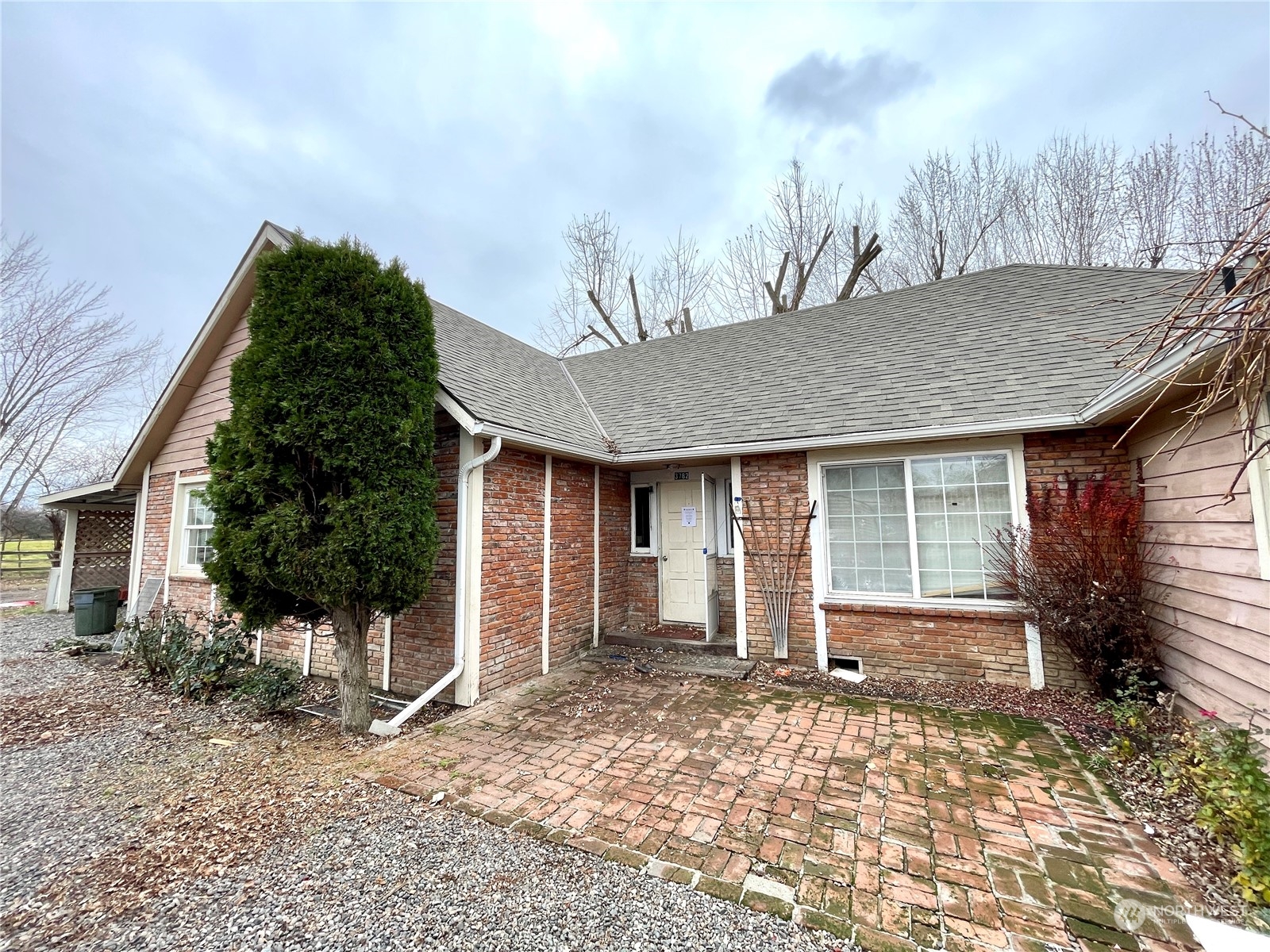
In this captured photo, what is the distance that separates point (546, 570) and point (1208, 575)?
240 inches

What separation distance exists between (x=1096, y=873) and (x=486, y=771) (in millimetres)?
3785

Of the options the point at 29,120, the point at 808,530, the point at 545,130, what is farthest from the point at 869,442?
the point at 29,120

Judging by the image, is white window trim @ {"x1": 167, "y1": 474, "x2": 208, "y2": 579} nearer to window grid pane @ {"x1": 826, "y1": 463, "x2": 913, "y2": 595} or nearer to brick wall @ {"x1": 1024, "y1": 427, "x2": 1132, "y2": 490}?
window grid pane @ {"x1": 826, "y1": 463, "x2": 913, "y2": 595}

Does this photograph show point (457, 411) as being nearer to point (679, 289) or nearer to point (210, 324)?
point (210, 324)

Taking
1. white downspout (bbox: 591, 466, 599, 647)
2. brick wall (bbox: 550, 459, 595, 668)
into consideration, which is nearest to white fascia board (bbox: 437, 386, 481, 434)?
brick wall (bbox: 550, 459, 595, 668)

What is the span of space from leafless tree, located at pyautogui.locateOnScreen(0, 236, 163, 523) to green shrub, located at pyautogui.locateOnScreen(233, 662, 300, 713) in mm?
16871

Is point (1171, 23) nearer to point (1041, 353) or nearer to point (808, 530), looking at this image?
point (1041, 353)

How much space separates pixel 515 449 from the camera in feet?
19.3

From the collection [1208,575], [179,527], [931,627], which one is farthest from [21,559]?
[1208,575]

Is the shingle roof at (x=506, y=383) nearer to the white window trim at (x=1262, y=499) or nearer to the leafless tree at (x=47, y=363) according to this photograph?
the white window trim at (x=1262, y=499)

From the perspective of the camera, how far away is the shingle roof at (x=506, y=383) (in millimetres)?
5625

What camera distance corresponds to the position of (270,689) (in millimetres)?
5301

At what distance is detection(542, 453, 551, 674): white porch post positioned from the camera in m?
6.14

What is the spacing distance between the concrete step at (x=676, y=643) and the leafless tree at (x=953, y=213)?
12.2 m
